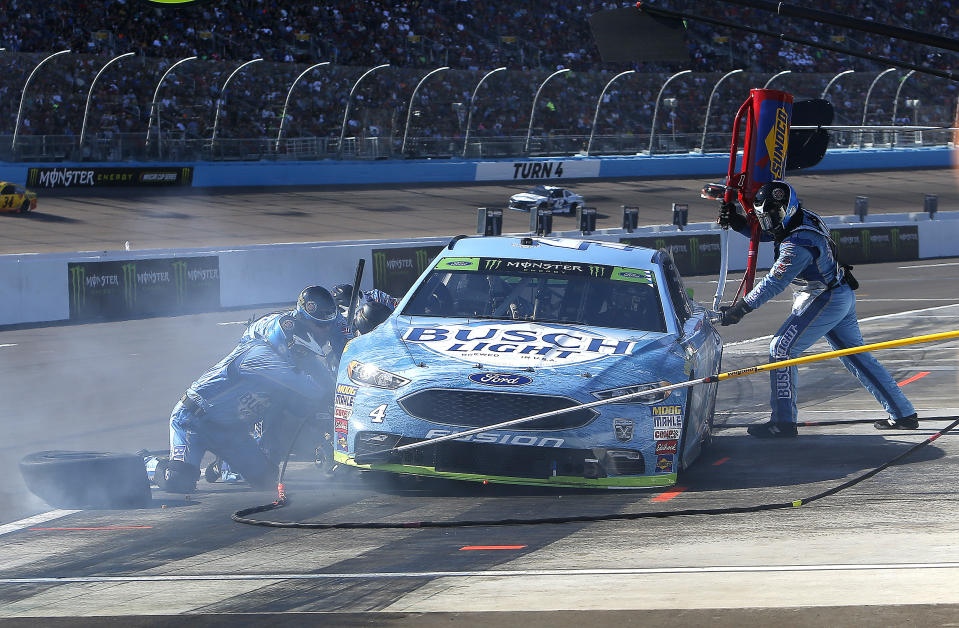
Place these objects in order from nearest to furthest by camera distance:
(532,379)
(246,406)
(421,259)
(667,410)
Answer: (532,379) < (667,410) < (246,406) < (421,259)

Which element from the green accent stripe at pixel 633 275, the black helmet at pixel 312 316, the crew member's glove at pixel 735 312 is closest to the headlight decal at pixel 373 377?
the black helmet at pixel 312 316

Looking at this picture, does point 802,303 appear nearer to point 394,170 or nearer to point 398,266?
point 398,266

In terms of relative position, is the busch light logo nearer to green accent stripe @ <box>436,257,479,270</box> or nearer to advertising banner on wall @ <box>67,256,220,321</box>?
green accent stripe @ <box>436,257,479,270</box>

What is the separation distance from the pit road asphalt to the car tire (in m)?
0.17

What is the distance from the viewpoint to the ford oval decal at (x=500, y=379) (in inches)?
264

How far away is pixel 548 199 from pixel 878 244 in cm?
1260

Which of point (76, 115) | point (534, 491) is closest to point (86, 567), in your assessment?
point (534, 491)

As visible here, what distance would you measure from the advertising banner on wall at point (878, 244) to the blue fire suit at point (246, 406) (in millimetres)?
24403

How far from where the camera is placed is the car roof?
820 centimetres

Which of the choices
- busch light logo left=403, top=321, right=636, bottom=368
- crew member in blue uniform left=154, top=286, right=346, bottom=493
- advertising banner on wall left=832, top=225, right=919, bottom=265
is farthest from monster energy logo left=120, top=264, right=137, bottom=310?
advertising banner on wall left=832, top=225, right=919, bottom=265

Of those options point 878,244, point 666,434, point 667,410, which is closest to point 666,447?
point 666,434

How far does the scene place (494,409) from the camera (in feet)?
22.0

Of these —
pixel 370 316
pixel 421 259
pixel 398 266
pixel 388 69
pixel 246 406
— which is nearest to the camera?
pixel 246 406

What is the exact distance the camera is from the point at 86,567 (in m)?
5.38
